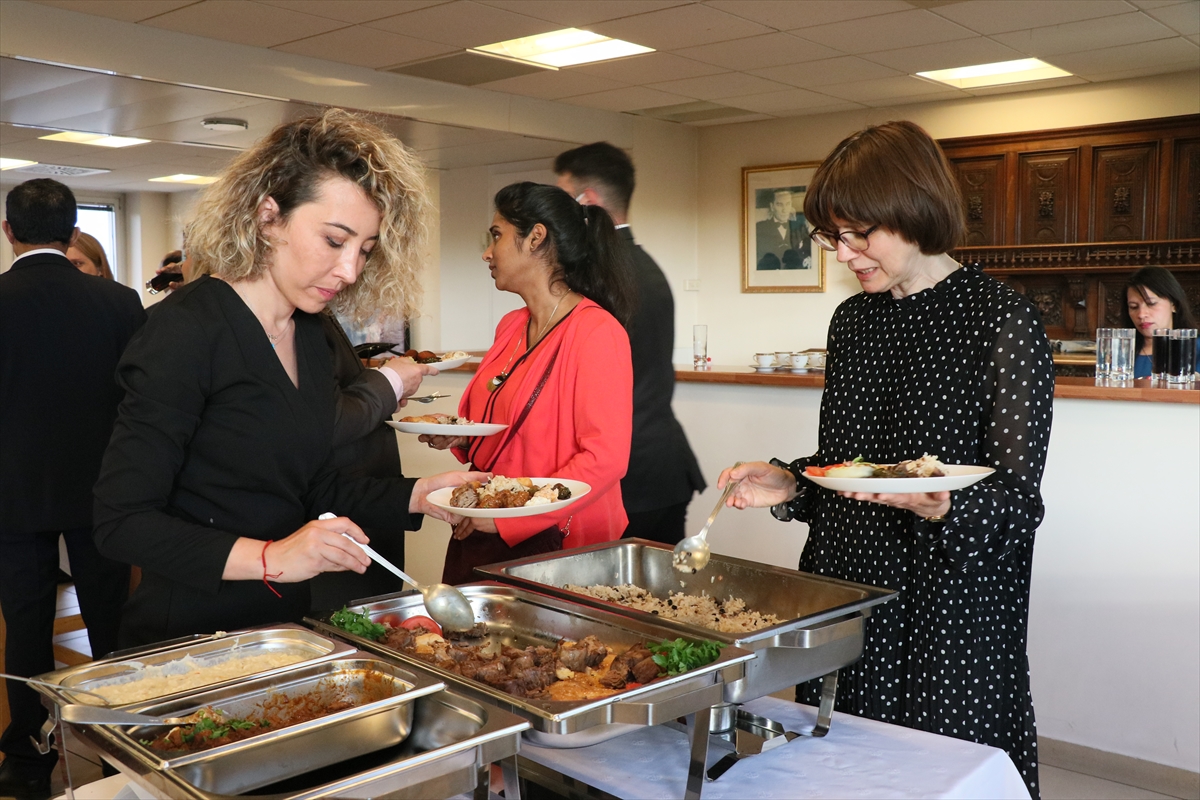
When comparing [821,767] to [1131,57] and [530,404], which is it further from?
[1131,57]

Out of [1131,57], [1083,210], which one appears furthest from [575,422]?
[1083,210]

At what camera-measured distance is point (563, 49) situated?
5422mm

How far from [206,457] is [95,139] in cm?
562

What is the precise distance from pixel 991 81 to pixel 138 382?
5.92 metres

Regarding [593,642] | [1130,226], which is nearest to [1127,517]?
[593,642]

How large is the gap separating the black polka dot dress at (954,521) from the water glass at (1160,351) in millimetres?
1713

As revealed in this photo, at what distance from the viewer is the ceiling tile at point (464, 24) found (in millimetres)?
4531

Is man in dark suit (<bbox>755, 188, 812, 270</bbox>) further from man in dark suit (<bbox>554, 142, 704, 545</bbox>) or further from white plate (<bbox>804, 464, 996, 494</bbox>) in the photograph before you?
white plate (<bbox>804, 464, 996, 494</bbox>)

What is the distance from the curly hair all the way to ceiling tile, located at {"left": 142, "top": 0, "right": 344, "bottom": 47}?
131 inches

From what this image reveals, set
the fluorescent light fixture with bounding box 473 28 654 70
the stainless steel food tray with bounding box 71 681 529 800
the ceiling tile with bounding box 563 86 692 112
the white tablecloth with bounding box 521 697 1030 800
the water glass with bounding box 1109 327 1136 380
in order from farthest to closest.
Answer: the ceiling tile with bounding box 563 86 692 112, the fluorescent light fixture with bounding box 473 28 654 70, the water glass with bounding box 1109 327 1136 380, the white tablecloth with bounding box 521 697 1030 800, the stainless steel food tray with bounding box 71 681 529 800

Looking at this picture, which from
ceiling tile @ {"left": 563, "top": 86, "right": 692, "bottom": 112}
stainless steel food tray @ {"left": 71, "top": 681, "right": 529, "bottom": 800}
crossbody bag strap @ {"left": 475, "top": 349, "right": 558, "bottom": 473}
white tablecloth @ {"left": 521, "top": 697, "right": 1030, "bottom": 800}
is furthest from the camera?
ceiling tile @ {"left": 563, "top": 86, "right": 692, "bottom": 112}

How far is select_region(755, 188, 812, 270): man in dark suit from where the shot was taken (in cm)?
739

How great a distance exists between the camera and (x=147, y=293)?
6.48 m

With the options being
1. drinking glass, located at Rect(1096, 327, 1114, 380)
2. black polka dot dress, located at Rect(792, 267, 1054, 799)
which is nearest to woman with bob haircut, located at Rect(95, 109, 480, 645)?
black polka dot dress, located at Rect(792, 267, 1054, 799)
